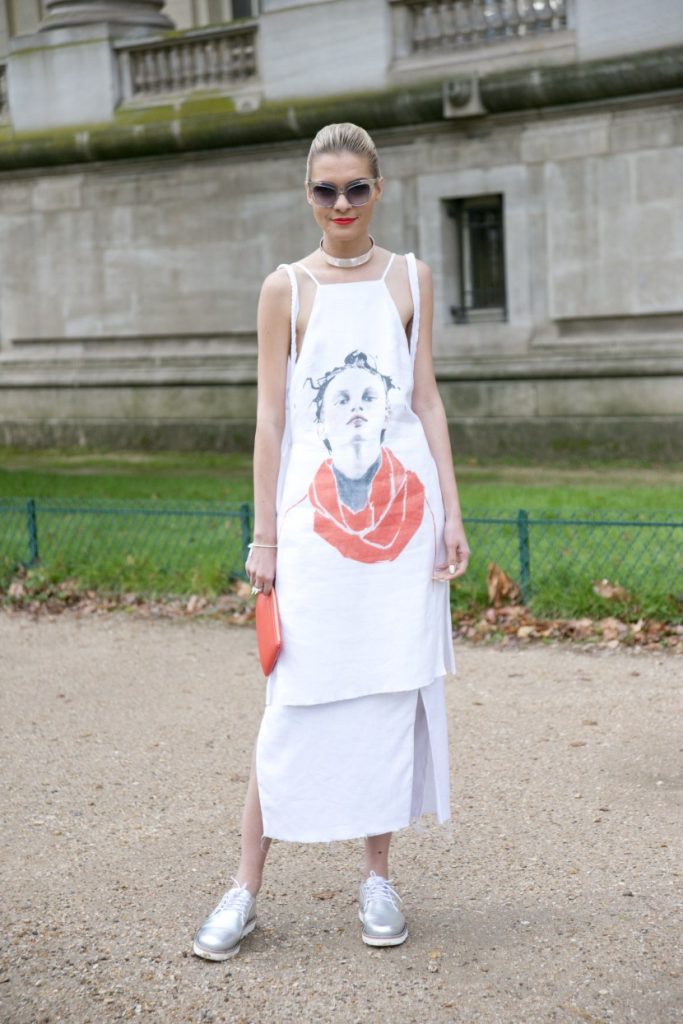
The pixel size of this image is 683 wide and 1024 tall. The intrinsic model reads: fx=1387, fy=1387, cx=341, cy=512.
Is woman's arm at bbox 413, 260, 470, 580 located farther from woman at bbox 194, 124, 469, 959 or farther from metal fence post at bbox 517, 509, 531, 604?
metal fence post at bbox 517, 509, 531, 604

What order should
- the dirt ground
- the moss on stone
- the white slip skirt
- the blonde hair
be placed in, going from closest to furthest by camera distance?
the dirt ground
the blonde hair
the white slip skirt
the moss on stone

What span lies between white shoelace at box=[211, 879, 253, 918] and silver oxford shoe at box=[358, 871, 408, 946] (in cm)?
34

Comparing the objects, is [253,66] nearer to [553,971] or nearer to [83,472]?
[83,472]

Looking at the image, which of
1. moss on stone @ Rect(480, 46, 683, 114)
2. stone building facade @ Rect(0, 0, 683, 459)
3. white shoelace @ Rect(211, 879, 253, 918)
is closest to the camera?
white shoelace @ Rect(211, 879, 253, 918)

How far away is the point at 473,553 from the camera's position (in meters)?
9.14

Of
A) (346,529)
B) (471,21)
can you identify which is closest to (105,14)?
(471,21)

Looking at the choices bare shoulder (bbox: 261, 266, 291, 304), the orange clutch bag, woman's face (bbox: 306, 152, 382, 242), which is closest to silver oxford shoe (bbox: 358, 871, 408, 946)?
the orange clutch bag

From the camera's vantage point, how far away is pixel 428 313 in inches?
157

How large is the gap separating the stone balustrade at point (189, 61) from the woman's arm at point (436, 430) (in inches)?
602

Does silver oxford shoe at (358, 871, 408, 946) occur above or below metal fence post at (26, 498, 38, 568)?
below

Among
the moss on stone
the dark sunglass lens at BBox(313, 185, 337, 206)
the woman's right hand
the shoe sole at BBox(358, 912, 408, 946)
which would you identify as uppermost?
the moss on stone

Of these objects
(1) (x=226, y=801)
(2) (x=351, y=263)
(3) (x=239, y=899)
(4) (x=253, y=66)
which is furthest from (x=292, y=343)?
(4) (x=253, y=66)

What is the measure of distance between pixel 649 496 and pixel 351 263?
9.28 metres

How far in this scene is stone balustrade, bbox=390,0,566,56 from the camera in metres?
16.3
